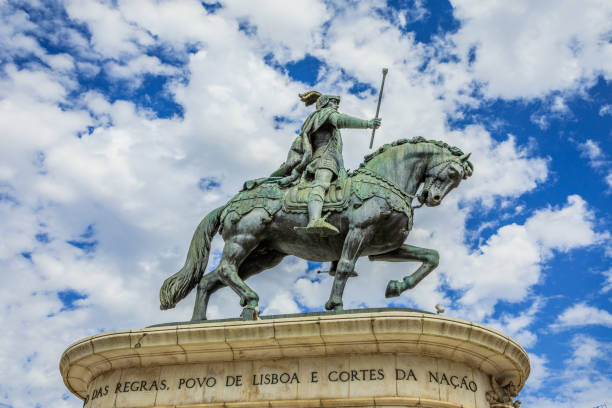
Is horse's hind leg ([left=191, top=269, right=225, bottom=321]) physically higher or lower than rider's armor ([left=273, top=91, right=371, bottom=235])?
lower

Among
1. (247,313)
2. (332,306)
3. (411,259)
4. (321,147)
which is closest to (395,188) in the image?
(411,259)

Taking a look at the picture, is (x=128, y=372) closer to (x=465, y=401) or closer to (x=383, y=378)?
(x=383, y=378)

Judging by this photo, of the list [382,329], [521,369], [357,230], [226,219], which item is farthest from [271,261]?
[521,369]

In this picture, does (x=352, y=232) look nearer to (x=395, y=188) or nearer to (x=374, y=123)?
(x=395, y=188)

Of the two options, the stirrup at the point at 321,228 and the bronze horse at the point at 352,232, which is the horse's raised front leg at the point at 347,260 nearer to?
the bronze horse at the point at 352,232

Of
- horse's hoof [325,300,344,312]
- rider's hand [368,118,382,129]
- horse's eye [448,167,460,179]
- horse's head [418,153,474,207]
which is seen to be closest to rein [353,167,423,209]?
horse's head [418,153,474,207]

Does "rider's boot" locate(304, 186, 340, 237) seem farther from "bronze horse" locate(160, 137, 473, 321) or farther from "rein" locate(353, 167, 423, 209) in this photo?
"rein" locate(353, 167, 423, 209)

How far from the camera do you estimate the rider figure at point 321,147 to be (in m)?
13.9

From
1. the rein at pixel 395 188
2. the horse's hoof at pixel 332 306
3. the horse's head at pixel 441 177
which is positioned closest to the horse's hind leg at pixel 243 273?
the horse's hoof at pixel 332 306

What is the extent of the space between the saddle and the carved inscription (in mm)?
3624

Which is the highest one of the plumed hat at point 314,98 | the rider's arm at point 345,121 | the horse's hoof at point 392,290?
the plumed hat at point 314,98

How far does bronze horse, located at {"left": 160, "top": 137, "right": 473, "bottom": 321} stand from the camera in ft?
42.1

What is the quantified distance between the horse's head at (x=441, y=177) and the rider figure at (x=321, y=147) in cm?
167

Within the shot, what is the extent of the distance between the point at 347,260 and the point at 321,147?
318 centimetres
